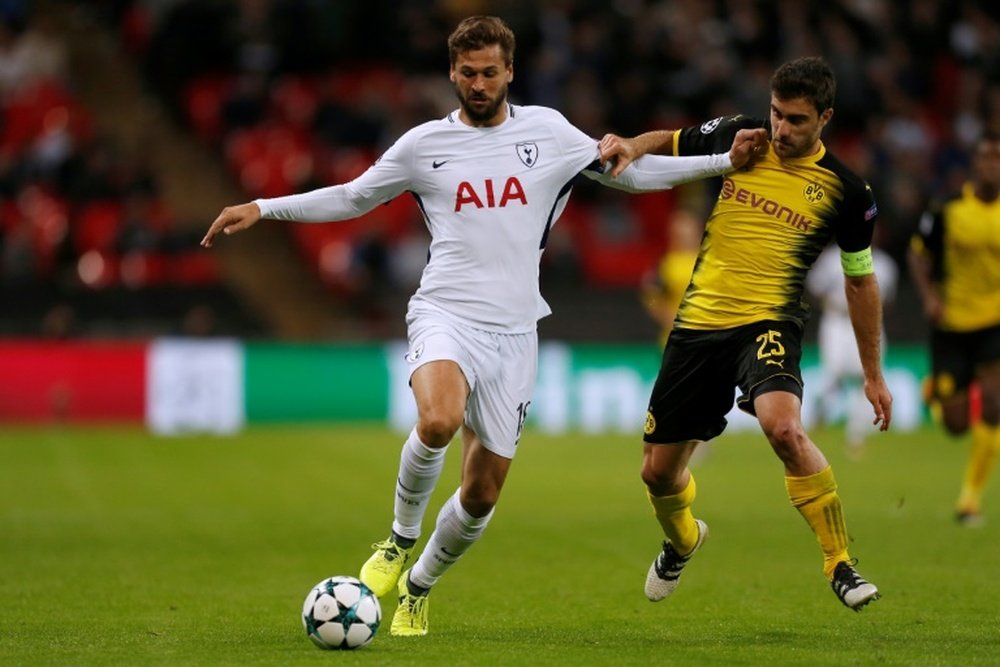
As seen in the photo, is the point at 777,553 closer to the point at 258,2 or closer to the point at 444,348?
the point at 444,348

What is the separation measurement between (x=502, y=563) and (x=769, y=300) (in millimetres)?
3343

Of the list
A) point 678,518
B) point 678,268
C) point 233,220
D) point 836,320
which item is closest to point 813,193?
point 678,518

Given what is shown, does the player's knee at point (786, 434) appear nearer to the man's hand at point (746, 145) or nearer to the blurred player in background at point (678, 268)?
the man's hand at point (746, 145)

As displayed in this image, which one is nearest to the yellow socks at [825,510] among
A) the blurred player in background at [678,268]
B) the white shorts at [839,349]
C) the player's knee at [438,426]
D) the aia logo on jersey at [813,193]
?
the aia logo on jersey at [813,193]

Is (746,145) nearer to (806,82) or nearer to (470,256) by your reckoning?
(806,82)

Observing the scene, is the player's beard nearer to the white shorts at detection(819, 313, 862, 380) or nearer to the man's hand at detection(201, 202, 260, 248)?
the man's hand at detection(201, 202, 260, 248)

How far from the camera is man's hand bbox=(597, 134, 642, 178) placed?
786 cm

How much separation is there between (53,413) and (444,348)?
1585 centimetres

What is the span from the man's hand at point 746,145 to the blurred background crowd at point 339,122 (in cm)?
1467

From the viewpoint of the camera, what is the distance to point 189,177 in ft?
86.7

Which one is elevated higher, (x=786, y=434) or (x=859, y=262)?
(x=859, y=262)

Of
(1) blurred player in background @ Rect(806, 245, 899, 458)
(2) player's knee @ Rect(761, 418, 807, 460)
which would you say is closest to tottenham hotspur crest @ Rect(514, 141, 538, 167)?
(2) player's knee @ Rect(761, 418, 807, 460)

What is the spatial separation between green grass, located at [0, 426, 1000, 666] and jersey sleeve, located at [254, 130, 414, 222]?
2.01 m

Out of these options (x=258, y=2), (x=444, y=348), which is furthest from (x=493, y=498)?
(x=258, y=2)
